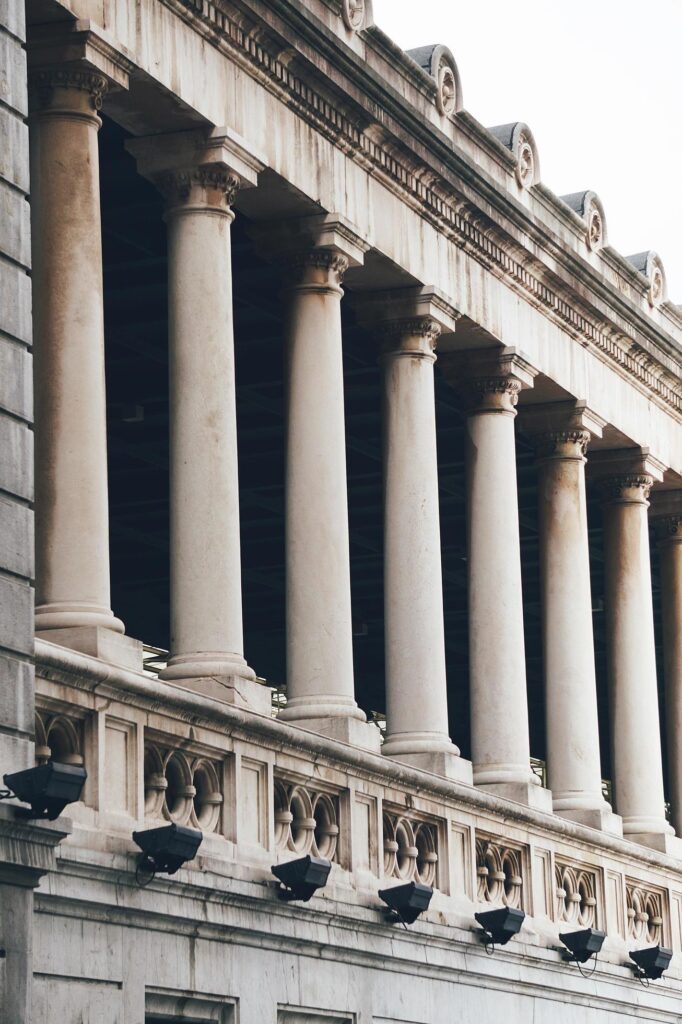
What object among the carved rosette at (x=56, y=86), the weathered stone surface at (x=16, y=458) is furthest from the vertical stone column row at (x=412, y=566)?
the weathered stone surface at (x=16, y=458)

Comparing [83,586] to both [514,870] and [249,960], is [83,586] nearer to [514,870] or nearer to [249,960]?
[249,960]

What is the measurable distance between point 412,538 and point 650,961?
12360 mm

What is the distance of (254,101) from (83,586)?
33.2 ft

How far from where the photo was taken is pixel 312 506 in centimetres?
3894

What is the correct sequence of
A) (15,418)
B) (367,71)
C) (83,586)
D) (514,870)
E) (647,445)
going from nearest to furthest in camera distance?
1. (15,418)
2. (83,586)
3. (367,71)
4. (514,870)
5. (647,445)

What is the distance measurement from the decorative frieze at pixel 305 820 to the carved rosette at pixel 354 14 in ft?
45.2

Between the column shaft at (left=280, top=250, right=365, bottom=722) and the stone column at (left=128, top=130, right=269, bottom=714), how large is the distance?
3.03 m

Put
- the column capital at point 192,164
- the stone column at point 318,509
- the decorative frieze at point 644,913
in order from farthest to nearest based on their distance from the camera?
1. the decorative frieze at point 644,913
2. the stone column at point 318,509
3. the column capital at point 192,164

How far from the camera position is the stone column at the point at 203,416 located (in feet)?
114

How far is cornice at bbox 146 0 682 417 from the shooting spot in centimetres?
3791

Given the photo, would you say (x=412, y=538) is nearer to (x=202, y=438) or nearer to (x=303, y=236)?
(x=303, y=236)

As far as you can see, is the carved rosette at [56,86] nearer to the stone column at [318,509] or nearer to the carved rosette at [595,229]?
the stone column at [318,509]

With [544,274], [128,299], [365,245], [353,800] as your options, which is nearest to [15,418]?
[353,800]

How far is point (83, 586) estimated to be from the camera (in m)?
31.5
